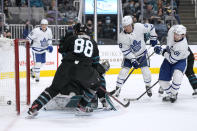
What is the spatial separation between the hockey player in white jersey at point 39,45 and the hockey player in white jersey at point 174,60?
2507 mm

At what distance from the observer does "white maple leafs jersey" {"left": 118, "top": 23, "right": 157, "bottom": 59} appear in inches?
173

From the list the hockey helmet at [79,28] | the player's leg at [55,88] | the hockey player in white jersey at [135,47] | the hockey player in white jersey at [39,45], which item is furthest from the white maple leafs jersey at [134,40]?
the hockey player in white jersey at [39,45]

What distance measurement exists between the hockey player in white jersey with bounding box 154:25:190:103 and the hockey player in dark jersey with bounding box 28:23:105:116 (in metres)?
1.15

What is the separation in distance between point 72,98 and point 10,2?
18.4ft

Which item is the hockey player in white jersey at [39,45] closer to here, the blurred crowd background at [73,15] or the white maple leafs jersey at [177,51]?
the blurred crowd background at [73,15]

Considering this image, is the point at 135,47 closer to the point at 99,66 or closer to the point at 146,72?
the point at 146,72

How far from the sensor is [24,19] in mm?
8148

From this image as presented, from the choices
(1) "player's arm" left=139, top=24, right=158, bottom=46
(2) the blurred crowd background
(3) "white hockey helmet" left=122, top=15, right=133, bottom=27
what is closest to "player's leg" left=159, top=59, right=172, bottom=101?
(1) "player's arm" left=139, top=24, right=158, bottom=46

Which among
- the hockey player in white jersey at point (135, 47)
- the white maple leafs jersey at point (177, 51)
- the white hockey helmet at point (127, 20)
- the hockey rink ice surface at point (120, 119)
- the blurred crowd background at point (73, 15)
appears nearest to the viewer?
the hockey rink ice surface at point (120, 119)

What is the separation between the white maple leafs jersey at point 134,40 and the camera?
440 centimetres

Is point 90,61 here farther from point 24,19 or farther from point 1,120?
point 24,19

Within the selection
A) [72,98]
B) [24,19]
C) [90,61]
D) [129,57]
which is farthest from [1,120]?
[24,19]

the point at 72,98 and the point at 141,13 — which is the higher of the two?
the point at 141,13

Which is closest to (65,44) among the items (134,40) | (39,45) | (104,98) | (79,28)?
(79,28)
